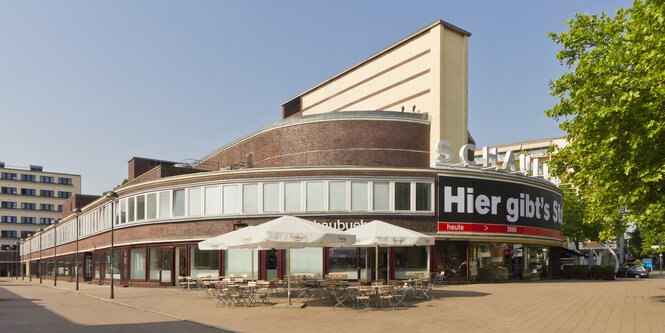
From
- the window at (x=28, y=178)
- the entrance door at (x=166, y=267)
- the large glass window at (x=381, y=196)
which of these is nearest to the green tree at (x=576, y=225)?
the large glass window at (x=381, y=196)

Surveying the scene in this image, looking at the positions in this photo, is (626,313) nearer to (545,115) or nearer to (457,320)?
(457,320)

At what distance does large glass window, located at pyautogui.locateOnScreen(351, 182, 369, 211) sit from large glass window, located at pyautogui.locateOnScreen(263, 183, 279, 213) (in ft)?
13.3

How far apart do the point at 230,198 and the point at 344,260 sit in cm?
703

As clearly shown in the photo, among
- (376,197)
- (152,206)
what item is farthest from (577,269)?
(152,206)

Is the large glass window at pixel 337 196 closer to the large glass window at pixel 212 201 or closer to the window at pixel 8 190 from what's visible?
the large glass window at pixel 212 201

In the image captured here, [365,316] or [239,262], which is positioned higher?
[365,316]

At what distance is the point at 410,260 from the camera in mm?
29797

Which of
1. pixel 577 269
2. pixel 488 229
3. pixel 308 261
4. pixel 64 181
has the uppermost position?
pixel 64 181

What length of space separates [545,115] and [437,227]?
417 inches

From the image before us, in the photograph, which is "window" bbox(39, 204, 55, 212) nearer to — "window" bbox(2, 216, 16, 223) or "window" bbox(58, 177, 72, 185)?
"window" bbox(2, 216, 16, 223)

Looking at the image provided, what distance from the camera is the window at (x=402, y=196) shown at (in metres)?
29.6

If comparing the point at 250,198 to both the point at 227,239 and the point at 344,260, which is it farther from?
the point at 227,239

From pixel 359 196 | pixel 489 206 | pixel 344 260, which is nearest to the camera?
pixel 344 260

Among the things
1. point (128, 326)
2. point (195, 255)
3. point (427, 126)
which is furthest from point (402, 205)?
point (128, 326)
